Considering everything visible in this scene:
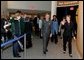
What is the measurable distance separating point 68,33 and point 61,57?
1049mm

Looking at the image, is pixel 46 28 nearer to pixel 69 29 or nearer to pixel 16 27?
pixel 69 29

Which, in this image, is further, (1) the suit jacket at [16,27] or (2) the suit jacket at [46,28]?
(2) the suit jacket at [46,28]

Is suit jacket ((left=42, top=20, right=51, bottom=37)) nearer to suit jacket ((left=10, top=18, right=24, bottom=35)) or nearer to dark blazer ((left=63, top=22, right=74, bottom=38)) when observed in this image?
dark blazer ((left=63, top=22, right=74, bottom=38))

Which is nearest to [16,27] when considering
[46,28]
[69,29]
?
[46,28]

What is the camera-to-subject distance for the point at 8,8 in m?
25.7

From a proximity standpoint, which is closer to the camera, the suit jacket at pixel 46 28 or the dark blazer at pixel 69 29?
the dark blazer at pixel 69 29

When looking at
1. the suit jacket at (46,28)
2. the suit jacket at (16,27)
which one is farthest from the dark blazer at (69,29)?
the suit jacket at (16,27)

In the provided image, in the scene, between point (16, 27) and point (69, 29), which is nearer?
point (69, 29)

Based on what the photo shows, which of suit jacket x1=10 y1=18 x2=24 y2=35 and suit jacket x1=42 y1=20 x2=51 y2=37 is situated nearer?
suit jacket x1=10 y1=18 x2=24 y2=35

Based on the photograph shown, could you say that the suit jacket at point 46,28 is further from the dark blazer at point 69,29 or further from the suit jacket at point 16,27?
the suit jacket at point 16,27

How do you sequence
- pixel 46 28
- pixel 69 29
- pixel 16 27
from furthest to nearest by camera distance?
pixel 46 28, pixel 16 27, pixel 69 29

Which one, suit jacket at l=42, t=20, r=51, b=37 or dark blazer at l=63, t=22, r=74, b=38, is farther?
suit jacket at l=42, t=20, r=51, b=37

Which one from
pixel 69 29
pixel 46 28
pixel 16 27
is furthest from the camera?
pixel 46 28

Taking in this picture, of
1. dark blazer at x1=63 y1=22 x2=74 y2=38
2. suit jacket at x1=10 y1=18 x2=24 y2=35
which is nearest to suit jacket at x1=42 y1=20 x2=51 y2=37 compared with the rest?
dark blazer at x1=63 y1=22 x2=74 y2=38
